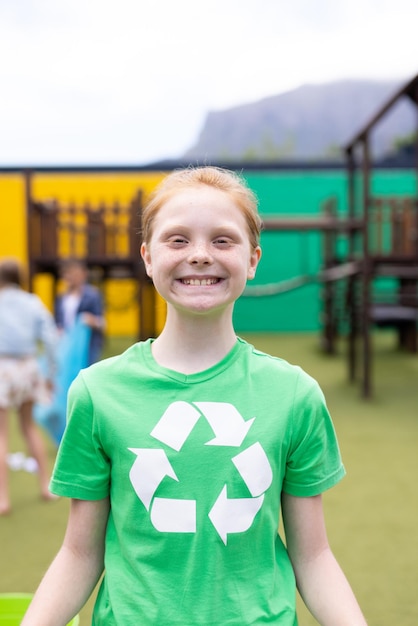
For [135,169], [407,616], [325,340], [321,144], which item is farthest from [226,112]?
[407,616]

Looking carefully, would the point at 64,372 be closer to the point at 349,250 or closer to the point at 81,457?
the point at 81,457

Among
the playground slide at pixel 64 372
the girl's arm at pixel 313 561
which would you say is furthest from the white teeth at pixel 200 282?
the playground slide at pixel 64 372

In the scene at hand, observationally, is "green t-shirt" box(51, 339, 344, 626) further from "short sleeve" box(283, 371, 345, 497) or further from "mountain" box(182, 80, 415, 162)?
"mountain" box(182, 80, 415, 162)

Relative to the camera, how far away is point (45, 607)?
1153 millimetres

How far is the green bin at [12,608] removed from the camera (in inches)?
74.0

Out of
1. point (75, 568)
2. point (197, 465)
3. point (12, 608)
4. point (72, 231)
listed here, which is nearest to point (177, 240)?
point (197, 465)

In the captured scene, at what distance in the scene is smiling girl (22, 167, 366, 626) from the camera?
113cm

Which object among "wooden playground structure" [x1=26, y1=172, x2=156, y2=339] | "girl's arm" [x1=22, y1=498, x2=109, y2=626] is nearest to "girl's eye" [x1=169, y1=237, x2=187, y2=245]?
"girl's arm" [x1=22, y1=498, x2=109, y2=626]

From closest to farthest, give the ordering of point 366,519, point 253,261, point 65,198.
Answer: point 253,261
point 366,519
point 65,198

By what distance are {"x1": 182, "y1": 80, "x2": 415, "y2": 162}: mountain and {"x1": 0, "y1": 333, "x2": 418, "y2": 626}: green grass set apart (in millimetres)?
36999

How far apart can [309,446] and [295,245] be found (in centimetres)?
1363

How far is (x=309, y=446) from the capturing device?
1202 millimetres

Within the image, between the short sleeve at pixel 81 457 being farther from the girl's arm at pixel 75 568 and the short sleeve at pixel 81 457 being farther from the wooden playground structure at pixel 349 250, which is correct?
the wooden playground structure at pixel 349 250

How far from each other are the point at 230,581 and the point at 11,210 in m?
14.2
